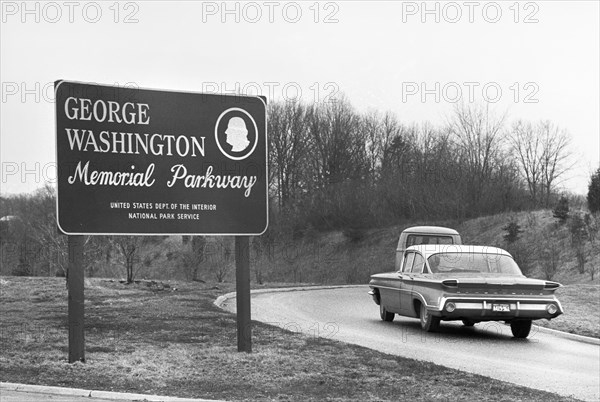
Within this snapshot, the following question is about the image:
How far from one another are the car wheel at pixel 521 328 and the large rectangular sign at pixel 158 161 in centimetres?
656

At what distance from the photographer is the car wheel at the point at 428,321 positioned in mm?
16453

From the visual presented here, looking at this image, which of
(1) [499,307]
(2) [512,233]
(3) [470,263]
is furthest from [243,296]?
(2) [512,233]

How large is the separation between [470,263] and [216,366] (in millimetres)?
7485

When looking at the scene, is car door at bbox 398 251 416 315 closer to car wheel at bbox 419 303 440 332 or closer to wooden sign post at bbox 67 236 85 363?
car wheel at bbox 419 303 440 332

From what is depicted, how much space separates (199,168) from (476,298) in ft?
20.0

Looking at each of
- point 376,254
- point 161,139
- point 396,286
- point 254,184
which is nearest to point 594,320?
point 396,286

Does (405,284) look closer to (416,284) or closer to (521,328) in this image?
(416,284)

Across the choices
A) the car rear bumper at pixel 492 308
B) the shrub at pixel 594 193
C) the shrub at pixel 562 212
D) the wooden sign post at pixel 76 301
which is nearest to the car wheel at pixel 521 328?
the car rear bumper at pixel 492 308

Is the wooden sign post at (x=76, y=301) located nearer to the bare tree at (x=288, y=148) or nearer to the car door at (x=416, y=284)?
the car door at (x=416, y=284)

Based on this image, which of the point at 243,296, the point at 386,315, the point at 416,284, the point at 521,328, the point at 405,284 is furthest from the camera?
the point at 386,315

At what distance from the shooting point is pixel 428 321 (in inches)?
650

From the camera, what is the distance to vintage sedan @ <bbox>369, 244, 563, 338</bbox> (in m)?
15.5

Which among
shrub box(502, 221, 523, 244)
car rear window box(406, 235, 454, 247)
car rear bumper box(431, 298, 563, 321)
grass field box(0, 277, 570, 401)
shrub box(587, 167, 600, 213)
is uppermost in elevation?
shrub box(587, 167, 600, 213)

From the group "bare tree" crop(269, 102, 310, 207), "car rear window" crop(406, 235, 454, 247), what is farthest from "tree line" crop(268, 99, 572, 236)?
"car rear window" crop(406, 235, 454, 247)
